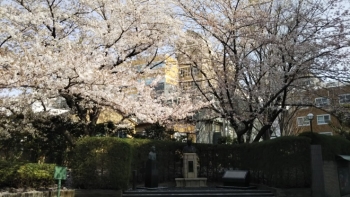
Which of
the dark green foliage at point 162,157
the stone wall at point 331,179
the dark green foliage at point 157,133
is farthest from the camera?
the dark green foliage at point 157,133

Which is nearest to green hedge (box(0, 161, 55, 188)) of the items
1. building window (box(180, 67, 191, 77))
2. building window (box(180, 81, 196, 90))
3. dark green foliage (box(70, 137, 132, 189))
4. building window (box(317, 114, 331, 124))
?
dark green foliage (box(70, 137, 132, 189))

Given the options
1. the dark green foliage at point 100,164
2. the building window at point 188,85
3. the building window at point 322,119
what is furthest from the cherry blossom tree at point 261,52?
the building window at point 322,119

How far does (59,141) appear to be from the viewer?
15766 mm

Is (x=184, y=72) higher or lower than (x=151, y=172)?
higher

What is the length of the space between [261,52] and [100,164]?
10.4 metres

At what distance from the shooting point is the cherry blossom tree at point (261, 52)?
A: 43.9ft

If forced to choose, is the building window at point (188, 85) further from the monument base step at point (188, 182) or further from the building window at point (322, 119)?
the building window at point (322, 119)

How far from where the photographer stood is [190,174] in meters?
16.3

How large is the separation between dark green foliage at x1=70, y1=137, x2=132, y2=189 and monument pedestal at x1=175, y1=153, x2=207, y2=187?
199 inches

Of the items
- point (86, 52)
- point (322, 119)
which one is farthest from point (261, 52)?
point (322, 119)

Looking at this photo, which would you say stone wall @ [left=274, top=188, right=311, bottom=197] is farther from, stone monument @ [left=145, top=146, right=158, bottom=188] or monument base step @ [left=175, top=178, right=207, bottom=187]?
stone monument @ [left=145, top=146, right=158, bottom=188]

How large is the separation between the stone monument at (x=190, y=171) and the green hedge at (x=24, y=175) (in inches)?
305

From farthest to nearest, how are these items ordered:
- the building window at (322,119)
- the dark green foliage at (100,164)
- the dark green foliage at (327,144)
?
the building window at (322,119)
the dark green foliage at (327,144)
the dark green foliage at (100,164)

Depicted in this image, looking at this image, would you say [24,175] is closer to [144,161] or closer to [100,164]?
[100,164]
